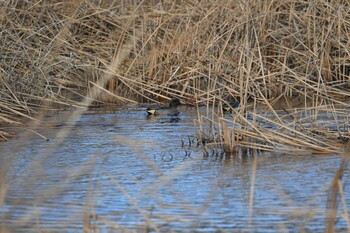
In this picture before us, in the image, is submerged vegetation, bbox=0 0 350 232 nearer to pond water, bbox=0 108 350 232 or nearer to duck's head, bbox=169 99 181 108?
duck's head, bbox=169 99 181 108

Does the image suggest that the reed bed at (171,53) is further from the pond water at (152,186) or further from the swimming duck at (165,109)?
the pond water at (152,186)

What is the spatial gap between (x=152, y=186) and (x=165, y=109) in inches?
126

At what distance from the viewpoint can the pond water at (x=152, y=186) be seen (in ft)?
14.1

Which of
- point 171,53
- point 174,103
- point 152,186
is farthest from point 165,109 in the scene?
point 152,186

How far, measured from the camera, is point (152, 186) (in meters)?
5.17

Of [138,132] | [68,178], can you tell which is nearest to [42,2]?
[138,132]

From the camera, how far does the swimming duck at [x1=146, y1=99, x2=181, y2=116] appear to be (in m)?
8.34

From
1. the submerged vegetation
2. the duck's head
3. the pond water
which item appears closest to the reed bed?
the submerged vegetation

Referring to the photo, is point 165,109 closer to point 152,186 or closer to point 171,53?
point 171,53

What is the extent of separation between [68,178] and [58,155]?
0.91 metres

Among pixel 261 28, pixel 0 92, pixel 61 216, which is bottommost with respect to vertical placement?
pixel 61 216

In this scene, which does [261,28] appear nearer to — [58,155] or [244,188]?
[58,155]

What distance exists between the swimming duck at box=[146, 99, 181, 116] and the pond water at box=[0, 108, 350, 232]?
683 mm

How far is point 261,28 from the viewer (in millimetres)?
9180
